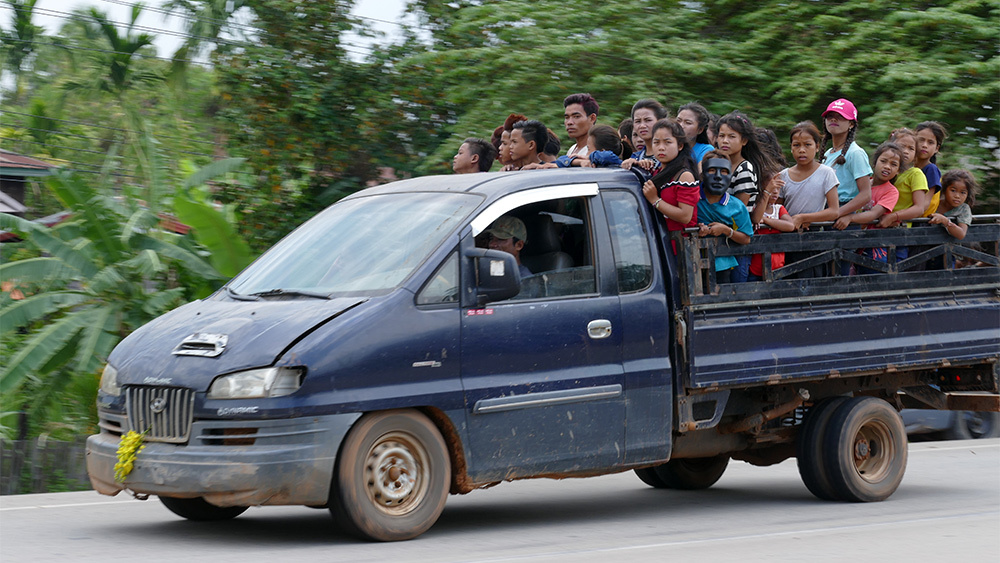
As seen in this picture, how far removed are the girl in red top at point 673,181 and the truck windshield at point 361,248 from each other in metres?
1.24

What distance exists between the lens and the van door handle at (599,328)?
6.94 m

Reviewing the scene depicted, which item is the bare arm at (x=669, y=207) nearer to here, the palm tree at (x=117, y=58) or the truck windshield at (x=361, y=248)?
the truck windshield at (x=361, y=248)

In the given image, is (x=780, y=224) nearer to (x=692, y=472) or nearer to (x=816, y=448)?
(x=816, y=448)

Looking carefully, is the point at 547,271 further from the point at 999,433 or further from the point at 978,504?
the point at 999,433

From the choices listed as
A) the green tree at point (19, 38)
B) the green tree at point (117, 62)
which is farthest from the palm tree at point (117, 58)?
the green tree at point (19, 38)

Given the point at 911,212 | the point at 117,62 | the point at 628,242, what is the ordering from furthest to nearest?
the point at 117,62
the point at 911,212
the point at 628,242

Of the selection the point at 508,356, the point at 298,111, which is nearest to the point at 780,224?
the point at 508,356

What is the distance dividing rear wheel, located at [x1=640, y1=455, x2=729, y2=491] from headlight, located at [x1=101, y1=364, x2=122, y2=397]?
4.17 metres

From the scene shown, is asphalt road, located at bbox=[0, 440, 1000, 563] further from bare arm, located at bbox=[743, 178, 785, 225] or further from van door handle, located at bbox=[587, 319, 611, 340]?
bare arm, located at bbox=[743, 178, 785, 225]

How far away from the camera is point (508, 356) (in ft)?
21.8

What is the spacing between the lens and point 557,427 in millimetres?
6793

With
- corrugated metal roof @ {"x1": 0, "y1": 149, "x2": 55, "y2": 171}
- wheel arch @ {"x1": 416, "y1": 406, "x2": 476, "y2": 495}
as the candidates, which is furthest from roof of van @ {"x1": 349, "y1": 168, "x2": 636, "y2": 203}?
corrugated metal roof @ {"x1": 0, "y1": 149, "x2": 55, "y2": 171}

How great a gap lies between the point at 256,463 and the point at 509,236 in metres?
1.97

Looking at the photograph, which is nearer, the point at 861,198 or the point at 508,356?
the point at 508,356
